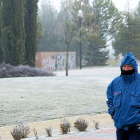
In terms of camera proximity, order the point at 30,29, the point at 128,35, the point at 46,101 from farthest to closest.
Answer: the point at 128,35
the point at 30,29
the point at 46,101

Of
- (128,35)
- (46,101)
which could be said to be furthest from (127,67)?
(128,35)

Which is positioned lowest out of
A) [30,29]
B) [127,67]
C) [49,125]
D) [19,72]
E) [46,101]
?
[49,125]

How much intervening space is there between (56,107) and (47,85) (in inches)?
177

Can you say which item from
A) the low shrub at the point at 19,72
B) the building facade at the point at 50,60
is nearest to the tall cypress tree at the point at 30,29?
the low shrub at the point at 19,72

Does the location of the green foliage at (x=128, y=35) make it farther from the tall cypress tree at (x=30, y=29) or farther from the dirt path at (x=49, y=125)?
the dirt path at (x=49, y=125)

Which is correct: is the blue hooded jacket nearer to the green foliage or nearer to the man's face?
the man's face

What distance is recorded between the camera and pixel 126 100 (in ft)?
13.8

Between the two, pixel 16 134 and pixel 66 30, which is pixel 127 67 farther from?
pixel 66 30

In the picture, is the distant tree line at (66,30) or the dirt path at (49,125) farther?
the distant tree line at (66,30)

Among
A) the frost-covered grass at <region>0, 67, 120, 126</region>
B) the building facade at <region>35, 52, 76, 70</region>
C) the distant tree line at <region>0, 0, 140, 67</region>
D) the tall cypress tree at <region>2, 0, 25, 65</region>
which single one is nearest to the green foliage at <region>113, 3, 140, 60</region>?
the distant tree line at <region>0, 0, 140, 67</region>

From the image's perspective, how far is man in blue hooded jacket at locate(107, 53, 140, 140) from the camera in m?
4.14

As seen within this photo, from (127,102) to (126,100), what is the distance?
0.09ft

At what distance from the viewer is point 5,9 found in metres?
27.7

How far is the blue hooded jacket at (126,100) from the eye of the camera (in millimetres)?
4137
